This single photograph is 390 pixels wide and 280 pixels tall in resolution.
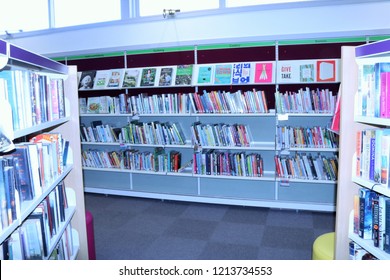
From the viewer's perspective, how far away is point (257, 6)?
412 cm

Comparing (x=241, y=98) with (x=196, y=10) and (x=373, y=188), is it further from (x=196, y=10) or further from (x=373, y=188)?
(x=373, y=188)

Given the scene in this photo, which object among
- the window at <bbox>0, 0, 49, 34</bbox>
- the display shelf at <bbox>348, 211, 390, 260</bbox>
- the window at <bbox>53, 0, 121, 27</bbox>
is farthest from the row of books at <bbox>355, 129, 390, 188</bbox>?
the window at <bbox>0, 0, 49, 34</bbox>

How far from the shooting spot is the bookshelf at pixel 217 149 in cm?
402

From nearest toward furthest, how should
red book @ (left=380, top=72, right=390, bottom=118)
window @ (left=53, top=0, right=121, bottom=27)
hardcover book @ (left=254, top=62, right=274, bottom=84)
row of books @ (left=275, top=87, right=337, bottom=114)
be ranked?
red book @ (left=380, top=72, right=390, bottom=118), row of books @ (left=275, top=87, right=337, bottom=114), hardcover book @ (left=254, top=62, right=274, bottom=84), window @ (left=53, top=0, right=121, bottom=27)

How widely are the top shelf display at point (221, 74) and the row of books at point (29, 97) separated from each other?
2358mm

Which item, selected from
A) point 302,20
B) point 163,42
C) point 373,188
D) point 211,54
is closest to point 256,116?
point 211,54

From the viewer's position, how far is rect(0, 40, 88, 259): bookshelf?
1370 mm

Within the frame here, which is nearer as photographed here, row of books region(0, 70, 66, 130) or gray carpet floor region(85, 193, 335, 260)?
row of books region(0, 70, 66, 130)

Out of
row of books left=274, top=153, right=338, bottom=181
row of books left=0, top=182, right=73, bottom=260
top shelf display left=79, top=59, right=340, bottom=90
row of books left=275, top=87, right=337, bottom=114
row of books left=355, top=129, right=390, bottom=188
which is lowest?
row of books left=274, top=153, right=338, bottom=181

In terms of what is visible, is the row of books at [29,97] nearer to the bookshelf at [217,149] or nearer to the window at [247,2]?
the bookshelf at [217,149]

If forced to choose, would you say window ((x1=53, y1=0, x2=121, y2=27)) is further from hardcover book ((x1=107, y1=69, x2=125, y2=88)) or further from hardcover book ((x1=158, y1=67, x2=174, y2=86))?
hardcover book ((x1=158, y1=67, x2=174, y2=86))

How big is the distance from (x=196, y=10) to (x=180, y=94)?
1.17 m

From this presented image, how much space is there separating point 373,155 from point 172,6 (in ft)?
12.5

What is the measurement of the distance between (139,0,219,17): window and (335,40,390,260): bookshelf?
3070mm
